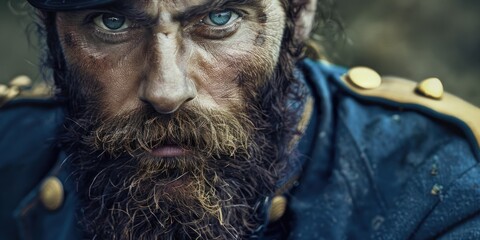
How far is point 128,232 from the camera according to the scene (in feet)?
7.93

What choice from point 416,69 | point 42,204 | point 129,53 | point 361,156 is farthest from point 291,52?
point 416,69

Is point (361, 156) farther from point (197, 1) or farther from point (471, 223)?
point (197, 1)

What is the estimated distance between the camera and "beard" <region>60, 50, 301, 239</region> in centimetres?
226

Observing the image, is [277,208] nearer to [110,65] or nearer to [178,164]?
[178,164]

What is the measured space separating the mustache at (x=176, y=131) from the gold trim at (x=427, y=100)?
55 centimetres

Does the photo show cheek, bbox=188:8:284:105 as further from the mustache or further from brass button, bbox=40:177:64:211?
brass button, bbox=40:177:64:211

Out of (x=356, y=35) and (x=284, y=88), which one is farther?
(x=356, y=35)

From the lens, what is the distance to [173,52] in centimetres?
221

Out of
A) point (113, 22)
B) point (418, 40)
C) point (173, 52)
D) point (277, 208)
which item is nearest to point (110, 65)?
point (113, 22)

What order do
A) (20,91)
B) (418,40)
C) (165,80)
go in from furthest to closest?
(418,40) → (20,91) → (165,80)

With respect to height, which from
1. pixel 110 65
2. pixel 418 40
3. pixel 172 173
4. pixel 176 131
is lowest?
pixel 418 40

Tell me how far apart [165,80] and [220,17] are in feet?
0.90

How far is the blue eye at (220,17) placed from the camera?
→ 230cm

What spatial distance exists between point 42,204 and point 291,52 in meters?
1.03
